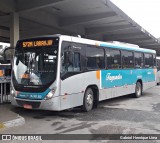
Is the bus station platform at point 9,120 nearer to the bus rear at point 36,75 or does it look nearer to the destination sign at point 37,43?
the bus rear at point 36,75

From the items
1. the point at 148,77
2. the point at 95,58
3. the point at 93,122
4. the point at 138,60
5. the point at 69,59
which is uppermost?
the point at 138,60

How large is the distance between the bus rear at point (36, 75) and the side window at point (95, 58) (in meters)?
1.91

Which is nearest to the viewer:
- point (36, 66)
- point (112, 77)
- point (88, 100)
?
point (36, 66)

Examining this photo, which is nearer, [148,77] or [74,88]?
[74,88]

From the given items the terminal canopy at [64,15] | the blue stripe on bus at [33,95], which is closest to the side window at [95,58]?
the blue stripe on bus at [33,95]

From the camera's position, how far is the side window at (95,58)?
32.6 ft

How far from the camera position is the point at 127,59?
43.2 feet

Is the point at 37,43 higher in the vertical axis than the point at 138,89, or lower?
higher

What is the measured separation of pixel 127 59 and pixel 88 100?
441 centimetres

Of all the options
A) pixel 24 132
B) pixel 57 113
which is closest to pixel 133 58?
pixel 57 113

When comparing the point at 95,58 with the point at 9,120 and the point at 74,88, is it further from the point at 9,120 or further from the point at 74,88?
the point at 9,120

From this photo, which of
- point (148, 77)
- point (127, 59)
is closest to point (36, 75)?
point (127, 59)

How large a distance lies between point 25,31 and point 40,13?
6045 millimetres

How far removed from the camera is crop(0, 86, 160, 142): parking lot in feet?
22.8
